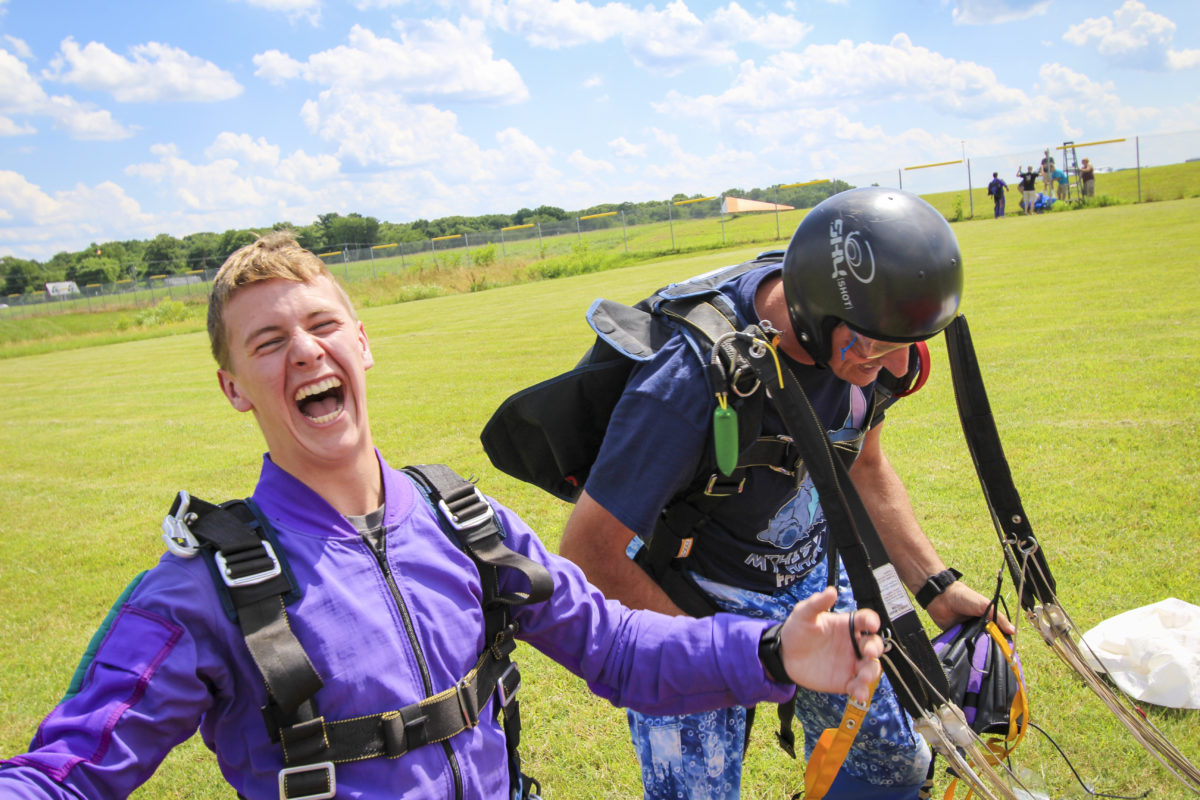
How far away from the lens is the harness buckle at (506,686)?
2.11 meters

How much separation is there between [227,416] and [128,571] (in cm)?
725

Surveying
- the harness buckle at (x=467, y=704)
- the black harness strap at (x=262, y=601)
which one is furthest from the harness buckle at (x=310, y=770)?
the harness buckle at (x=467, y=704)

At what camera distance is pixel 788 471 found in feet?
8.61

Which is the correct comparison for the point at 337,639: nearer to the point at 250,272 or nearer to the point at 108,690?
the point at 108,690

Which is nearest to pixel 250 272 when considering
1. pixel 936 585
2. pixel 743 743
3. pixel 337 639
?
pixel 337 639

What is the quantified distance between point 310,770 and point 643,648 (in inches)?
33.4

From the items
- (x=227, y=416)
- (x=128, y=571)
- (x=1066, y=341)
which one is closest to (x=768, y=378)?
(x=128, y=571)

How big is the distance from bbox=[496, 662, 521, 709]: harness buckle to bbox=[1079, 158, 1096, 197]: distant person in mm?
44041

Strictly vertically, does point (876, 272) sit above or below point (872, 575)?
above

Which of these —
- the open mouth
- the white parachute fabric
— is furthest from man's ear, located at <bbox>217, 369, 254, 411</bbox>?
the white parachute fabric

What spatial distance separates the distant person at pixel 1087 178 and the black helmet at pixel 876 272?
42.8 m

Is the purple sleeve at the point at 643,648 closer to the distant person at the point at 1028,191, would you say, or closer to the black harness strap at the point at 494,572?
the black harness strap at the point at 494,572

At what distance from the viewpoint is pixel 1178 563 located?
512cm

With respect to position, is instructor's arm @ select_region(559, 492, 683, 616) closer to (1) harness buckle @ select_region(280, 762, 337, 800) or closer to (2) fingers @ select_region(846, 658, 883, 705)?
(2) fingers @ select_region(846, 658, 883, 705)
